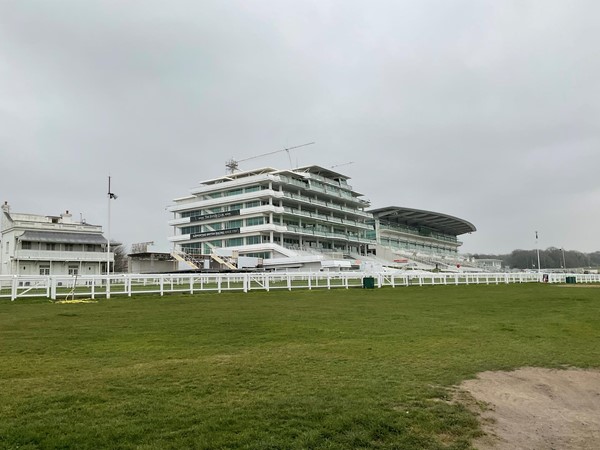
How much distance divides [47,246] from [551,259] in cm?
15505

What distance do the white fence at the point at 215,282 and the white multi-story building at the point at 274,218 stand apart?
27425 mm

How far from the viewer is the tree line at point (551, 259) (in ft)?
525

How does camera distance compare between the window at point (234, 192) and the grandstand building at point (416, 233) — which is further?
the grandstand building at point (416, 233)

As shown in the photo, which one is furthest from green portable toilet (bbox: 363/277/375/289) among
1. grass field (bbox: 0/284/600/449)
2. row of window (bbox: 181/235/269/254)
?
row of window (bbox: 181/235/269/254)

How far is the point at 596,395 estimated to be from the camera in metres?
7.39

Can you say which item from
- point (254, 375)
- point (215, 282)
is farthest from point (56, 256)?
point (254, 375)

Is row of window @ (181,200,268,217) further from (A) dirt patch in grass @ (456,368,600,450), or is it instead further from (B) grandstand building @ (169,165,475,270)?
(A) dirt patch in grass @ (456,368,600,450)

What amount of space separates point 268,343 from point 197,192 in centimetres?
8039

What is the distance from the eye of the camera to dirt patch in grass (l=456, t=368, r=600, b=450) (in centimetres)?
549

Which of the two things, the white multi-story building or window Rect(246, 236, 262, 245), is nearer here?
the white multi-story building

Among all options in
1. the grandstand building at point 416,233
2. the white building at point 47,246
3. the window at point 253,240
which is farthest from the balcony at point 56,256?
the grandstand building at point 416,233

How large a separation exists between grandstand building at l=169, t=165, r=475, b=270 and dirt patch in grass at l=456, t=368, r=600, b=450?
57.8 meters

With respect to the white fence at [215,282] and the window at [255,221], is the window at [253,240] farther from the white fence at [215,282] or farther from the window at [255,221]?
the white fence at [215,282]

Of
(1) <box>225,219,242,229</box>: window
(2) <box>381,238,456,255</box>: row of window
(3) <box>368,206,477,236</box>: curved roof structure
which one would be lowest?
(2) <box>381,238,456,255</box>: row of window
